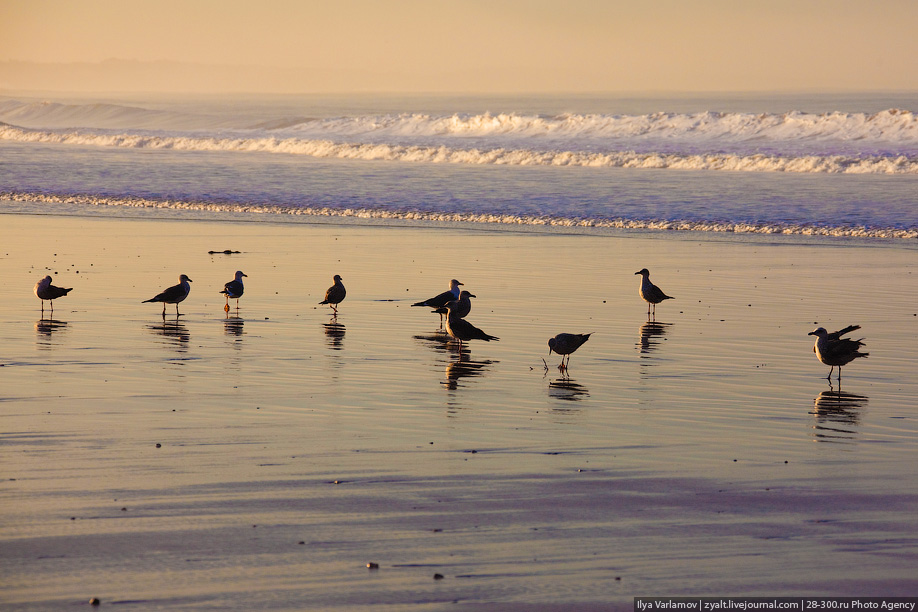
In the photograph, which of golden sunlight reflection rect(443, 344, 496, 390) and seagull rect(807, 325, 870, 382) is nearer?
golden sunlight reflection rect(443, 344, 496, 390)

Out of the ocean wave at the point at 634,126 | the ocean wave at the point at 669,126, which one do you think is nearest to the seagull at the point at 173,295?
the ocean wave at the point at 634,126

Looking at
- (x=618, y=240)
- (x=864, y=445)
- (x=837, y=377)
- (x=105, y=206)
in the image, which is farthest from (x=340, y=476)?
(x=105, y=206)

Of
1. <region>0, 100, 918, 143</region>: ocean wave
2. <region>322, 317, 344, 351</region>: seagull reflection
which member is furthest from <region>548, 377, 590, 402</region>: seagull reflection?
<region>0, 100, 918, 143</region>: ocean wave

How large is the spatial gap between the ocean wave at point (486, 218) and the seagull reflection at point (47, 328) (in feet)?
58.1

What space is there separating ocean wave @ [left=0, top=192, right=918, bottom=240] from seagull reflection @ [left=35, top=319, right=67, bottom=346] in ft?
58.1

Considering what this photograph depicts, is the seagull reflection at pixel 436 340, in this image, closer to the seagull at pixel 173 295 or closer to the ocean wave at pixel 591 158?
the seagull at pixel 173 295

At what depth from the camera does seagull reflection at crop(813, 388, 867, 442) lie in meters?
9.53

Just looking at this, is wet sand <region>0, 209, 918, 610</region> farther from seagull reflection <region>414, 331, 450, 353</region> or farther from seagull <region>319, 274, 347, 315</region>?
seagull <region>319, 274, 347, 315</region>

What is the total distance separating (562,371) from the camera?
1233 cm

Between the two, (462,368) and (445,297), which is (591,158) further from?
(462,368)

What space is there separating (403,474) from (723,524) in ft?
7.57

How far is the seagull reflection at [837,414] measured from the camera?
375 inches

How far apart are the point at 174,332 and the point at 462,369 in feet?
14.2

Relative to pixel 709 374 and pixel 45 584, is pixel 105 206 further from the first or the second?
pixel 45 584
